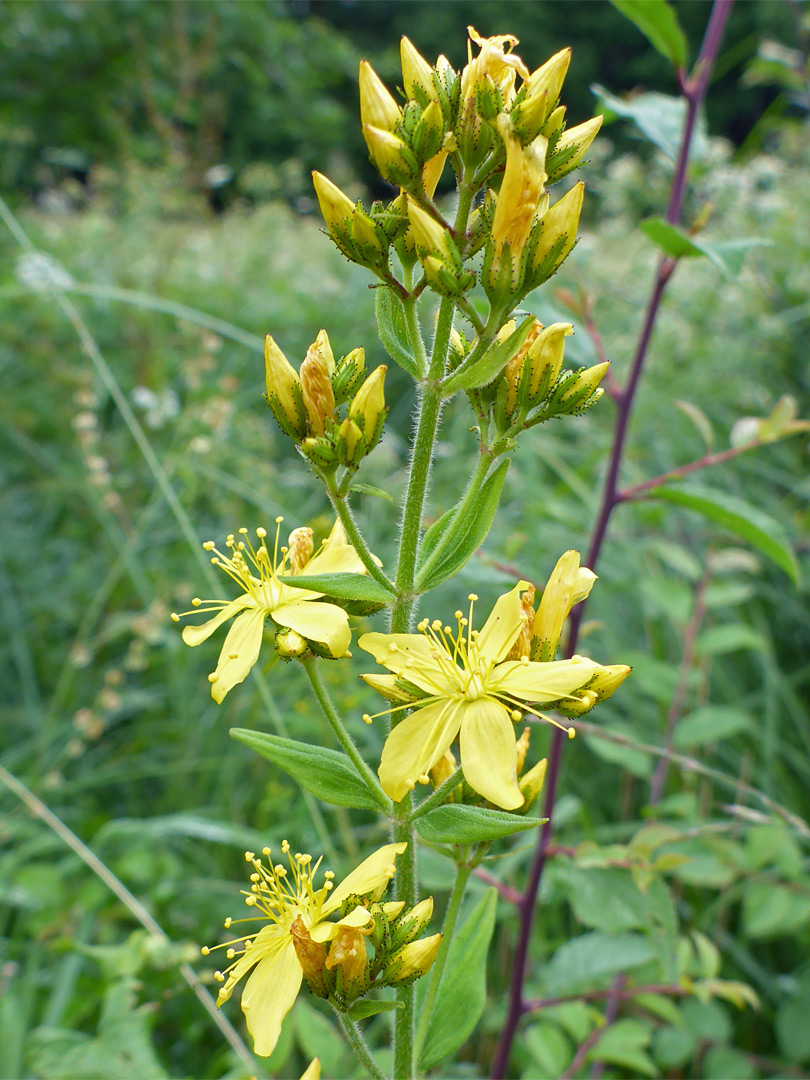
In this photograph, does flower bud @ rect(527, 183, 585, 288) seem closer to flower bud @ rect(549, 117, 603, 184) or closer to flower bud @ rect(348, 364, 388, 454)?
flower bud @ rect(549, 117, 603, 184)

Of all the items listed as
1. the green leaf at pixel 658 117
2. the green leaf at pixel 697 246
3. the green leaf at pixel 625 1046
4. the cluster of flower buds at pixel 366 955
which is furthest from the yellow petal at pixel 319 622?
the green leaf at pixel 658 117

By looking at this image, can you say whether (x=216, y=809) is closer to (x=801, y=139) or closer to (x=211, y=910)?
(x=211, y=910)

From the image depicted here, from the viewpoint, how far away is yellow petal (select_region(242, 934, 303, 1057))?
986mm

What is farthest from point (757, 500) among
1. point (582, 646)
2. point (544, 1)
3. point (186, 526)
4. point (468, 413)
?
point (544, 1)

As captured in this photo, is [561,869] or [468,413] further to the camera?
[468,413]

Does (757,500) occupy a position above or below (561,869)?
above

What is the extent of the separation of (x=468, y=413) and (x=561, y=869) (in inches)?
119

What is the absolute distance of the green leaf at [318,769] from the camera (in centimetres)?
109

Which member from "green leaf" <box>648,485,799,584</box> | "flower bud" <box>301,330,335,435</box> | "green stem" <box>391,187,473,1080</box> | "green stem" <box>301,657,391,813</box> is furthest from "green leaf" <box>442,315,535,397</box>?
"green leaf" <box>648,485,799,584</box>

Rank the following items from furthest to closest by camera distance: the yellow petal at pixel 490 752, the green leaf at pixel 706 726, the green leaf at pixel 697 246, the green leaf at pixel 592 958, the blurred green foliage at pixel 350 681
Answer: the green leaf at pixel 706 726, the blurred green foliage at pixel 350 681, the green leaf at pixel 592 958, the green leaf at pixel 697 246, the yellow petal at pixel 490 752

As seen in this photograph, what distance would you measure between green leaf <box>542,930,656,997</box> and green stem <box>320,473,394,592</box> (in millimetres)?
1009

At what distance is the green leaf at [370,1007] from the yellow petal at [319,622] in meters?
0.44

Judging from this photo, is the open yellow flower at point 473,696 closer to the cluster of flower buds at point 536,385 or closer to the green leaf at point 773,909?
the cluster of flower buds at point 536,385

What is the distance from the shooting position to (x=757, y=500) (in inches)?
138
